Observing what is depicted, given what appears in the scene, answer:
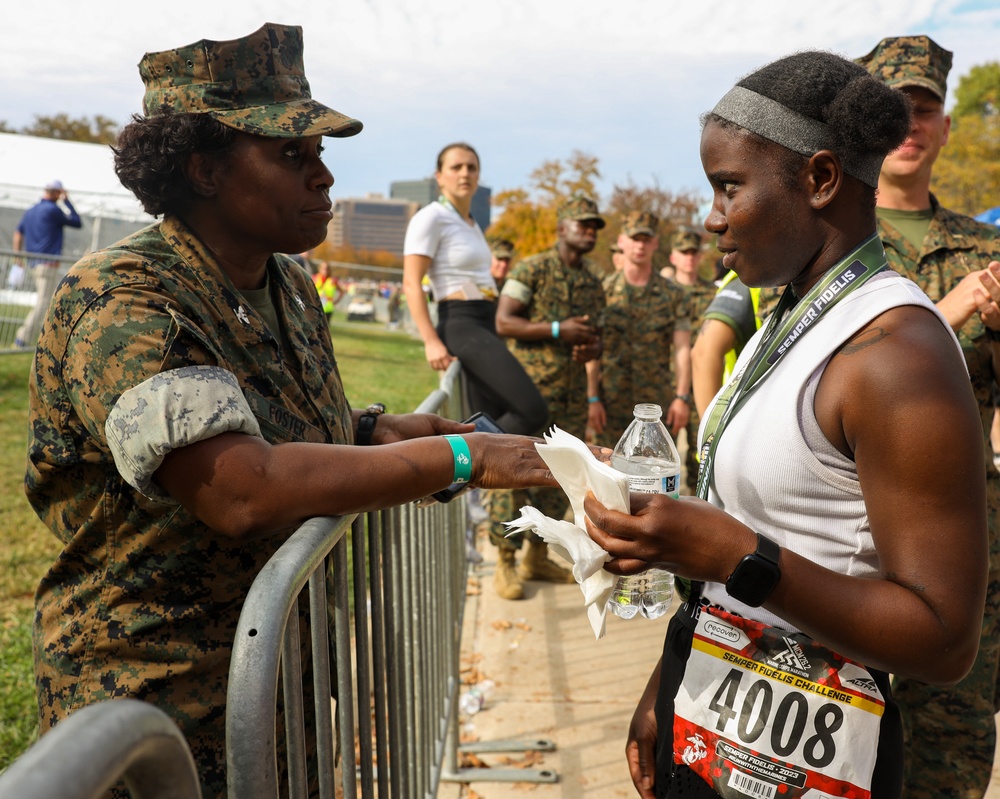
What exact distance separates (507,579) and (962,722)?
3.20 m

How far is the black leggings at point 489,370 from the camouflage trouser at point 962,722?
120 inches

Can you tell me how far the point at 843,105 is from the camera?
5.31 ft

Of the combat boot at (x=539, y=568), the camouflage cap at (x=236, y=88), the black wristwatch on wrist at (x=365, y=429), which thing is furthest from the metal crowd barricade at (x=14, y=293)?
the camouflage cap at (x=236, y=88)

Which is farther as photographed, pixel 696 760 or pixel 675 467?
pixel 675 467

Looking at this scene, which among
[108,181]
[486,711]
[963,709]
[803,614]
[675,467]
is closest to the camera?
[803,614]

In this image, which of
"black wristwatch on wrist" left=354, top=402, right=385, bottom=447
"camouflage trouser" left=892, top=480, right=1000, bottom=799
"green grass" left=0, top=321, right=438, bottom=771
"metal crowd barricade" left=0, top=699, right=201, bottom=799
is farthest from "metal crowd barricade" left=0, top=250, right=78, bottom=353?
"metal crowd barricade" left=0, top=699, right=201, bottom=799

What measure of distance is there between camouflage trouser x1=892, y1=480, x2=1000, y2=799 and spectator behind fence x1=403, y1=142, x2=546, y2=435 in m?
3.07

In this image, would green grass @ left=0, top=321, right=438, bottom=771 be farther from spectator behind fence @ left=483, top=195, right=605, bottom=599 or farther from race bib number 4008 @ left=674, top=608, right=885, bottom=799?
race bib number 4008 @ left=674, top=608, right=885, bottom=799

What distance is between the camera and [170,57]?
2102 mm

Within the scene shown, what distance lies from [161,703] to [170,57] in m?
1.49

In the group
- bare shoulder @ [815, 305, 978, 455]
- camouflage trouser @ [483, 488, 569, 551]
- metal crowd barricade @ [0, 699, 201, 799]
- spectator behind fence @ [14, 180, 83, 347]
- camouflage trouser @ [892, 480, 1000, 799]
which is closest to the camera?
metal crowd barricade @ [0, 699, 201, 799]

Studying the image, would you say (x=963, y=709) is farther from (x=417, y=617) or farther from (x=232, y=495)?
(x=232, y=495)

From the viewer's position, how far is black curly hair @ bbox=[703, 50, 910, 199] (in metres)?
1.61

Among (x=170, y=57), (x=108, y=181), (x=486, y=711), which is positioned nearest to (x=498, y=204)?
(x=108, y=181)
